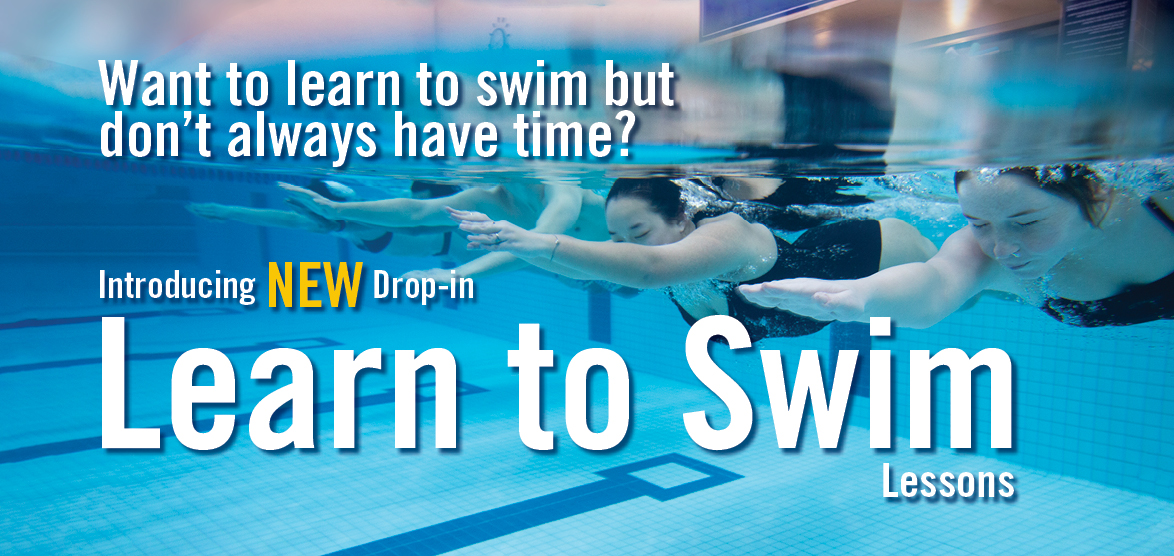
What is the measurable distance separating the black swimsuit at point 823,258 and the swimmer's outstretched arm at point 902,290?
1.46ft

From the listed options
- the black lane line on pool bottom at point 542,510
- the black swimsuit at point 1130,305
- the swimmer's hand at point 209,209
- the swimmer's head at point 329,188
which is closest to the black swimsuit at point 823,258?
the black swimsuit at point 1130,305

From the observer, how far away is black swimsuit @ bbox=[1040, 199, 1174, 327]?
11.0ft

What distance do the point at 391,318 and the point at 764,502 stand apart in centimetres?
1224

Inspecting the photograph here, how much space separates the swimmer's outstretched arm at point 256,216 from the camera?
7461mm

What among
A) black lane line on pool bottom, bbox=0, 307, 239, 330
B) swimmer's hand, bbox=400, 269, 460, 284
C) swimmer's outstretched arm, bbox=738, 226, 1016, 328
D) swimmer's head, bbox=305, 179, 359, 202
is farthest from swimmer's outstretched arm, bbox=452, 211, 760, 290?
black lane line on pool bottom, bbox=0, 307, 239, 330

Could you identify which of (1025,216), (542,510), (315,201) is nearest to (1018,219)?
(1025,216)

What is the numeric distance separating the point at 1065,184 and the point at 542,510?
377 centimetres

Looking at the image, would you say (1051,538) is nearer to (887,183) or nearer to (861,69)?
(887,183)

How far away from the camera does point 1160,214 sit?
341 cm

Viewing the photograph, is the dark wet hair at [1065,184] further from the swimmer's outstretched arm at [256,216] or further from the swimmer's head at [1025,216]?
the swimmer's outstretched arm at [256,216]

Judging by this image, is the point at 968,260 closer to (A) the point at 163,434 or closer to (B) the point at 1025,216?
(B) the point at 1025,216

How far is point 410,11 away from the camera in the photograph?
3104 mm

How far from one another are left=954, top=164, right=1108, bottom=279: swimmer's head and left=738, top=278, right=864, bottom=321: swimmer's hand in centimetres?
104

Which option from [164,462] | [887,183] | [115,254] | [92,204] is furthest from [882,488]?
[92,204]
